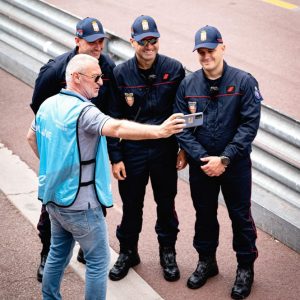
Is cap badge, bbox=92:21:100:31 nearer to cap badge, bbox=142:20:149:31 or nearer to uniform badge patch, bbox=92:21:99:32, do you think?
uniform badge patch, bbox=92:21:99:32

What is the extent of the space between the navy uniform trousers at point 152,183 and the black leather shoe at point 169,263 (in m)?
0.06

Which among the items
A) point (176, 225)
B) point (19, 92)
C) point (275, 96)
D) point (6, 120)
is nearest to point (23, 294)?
point (176, 225)

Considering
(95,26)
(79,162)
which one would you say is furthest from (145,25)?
(79,162)

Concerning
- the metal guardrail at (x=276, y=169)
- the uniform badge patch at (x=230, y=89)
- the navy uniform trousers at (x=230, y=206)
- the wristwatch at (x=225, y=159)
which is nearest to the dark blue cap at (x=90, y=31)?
the uniform badge patch at (x=230, y=89)

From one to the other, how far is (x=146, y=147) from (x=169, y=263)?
3.14 feet

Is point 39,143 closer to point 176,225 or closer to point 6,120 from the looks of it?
point 176,225

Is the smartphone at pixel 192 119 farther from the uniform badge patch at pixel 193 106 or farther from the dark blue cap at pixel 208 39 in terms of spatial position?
the dark blue cap at pixel 208 39

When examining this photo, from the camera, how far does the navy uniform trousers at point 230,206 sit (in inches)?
220

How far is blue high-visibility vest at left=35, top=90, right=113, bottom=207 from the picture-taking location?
15.8 ft

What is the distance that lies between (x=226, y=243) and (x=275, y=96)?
3.44 metres

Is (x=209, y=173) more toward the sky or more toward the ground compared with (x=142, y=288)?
more toward the sky

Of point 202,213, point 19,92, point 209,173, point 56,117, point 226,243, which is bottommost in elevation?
point 19,92

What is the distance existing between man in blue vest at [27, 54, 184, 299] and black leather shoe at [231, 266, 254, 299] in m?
1.07

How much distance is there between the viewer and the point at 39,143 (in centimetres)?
512
